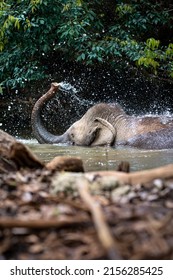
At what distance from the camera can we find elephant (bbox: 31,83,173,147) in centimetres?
1045

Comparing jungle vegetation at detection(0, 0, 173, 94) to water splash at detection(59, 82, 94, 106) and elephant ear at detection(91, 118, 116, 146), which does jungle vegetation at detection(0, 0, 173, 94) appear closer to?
water splash at detection(59, 82, 94, 106)

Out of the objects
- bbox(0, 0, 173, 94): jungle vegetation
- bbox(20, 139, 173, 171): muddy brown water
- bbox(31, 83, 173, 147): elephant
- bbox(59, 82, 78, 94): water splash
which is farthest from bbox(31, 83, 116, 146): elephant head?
bbox(59, 82, 78, 94): water splash

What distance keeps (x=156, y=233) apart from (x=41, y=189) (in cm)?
115

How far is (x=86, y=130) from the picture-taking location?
1116 centimetres

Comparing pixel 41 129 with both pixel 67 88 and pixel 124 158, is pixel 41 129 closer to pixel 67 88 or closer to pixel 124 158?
pixel 67 88

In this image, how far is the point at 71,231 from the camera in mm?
2391

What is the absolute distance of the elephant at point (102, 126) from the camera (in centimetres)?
1045

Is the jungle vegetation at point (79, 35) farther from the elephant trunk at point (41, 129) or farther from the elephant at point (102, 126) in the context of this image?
the elephant trunk at point (41, 129)

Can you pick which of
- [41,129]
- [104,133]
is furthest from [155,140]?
[41,129]

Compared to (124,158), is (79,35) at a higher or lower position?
higher

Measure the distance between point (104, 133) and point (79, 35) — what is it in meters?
3.04
